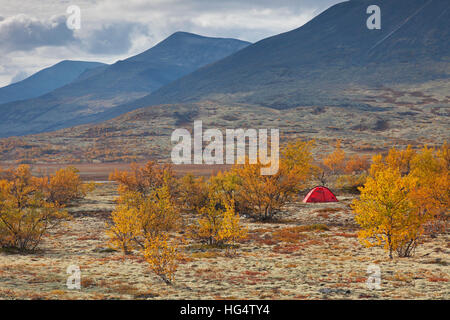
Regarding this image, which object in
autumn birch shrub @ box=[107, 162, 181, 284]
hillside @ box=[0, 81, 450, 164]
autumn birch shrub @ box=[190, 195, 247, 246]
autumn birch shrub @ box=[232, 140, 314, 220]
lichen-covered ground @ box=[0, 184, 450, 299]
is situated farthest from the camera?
hillside @ box=[0, 81, 450, 164]

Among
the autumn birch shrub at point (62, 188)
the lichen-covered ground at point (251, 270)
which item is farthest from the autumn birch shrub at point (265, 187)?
the autumn birch shrub at point (62, 188)

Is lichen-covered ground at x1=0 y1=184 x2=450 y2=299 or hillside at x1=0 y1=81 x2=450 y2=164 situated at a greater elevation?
hillside at x1=0 y1=81 x2=450 y2=164

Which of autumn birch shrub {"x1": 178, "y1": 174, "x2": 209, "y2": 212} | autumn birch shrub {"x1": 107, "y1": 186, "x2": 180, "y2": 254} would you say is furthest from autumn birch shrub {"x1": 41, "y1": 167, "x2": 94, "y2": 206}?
autumn birch shrub {"x1": 107, "y1": 186, "x2": 180, "y2": 254}

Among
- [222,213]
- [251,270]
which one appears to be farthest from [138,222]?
[251,270]

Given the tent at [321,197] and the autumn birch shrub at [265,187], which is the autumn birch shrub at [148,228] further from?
the tent at [321,197]

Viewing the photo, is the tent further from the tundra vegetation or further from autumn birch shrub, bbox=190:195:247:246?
autumn birch shrub, bbox=190:195:247:246

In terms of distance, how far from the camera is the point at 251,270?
19.7m

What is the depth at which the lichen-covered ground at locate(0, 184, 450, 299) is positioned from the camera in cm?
1538

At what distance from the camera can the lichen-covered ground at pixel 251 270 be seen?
1538cm

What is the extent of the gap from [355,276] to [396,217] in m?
5.22

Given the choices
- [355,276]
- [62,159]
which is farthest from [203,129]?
[355,276]

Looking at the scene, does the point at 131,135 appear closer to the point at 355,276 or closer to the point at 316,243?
the point at 316,243

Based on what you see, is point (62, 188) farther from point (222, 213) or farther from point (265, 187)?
point (222, 213)

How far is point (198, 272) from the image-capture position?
19391 millimetres
